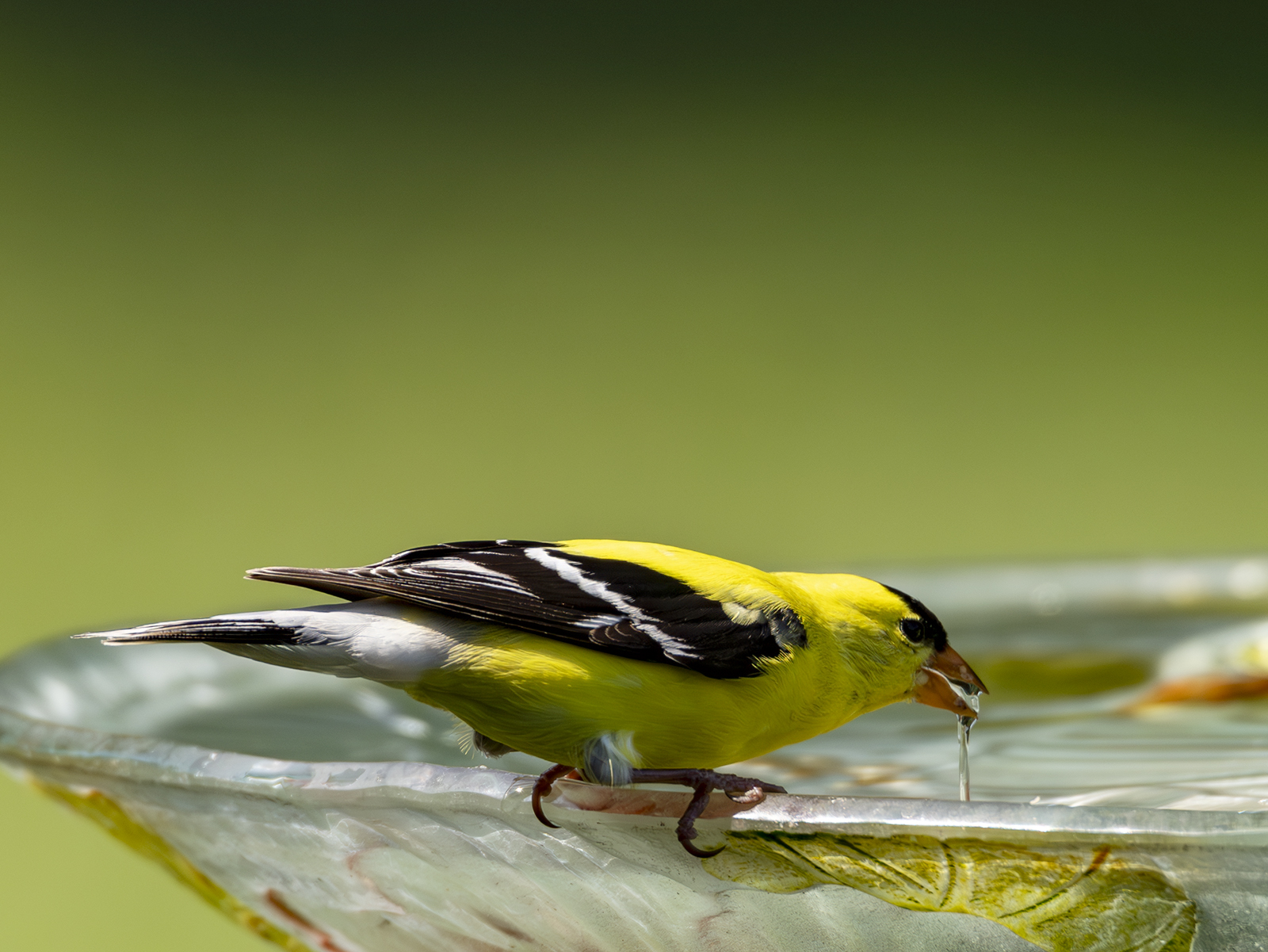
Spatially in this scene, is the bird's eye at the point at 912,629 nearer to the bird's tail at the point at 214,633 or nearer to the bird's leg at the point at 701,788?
the bird's leg at the point at 701,788

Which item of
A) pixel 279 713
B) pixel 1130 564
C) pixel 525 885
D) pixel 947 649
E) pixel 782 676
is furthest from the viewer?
pixel 1130 564

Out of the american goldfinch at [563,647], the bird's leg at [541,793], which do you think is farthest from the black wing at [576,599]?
the bird's leg at [541,793]

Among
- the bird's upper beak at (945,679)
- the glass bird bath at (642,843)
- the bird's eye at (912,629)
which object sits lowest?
the glass bird bath at (642,843)

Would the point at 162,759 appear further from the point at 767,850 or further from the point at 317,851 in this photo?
the point at 767,850

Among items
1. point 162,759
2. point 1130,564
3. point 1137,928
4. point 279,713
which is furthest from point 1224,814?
point 1130,564

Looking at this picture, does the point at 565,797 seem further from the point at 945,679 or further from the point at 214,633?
the point at 945,679
